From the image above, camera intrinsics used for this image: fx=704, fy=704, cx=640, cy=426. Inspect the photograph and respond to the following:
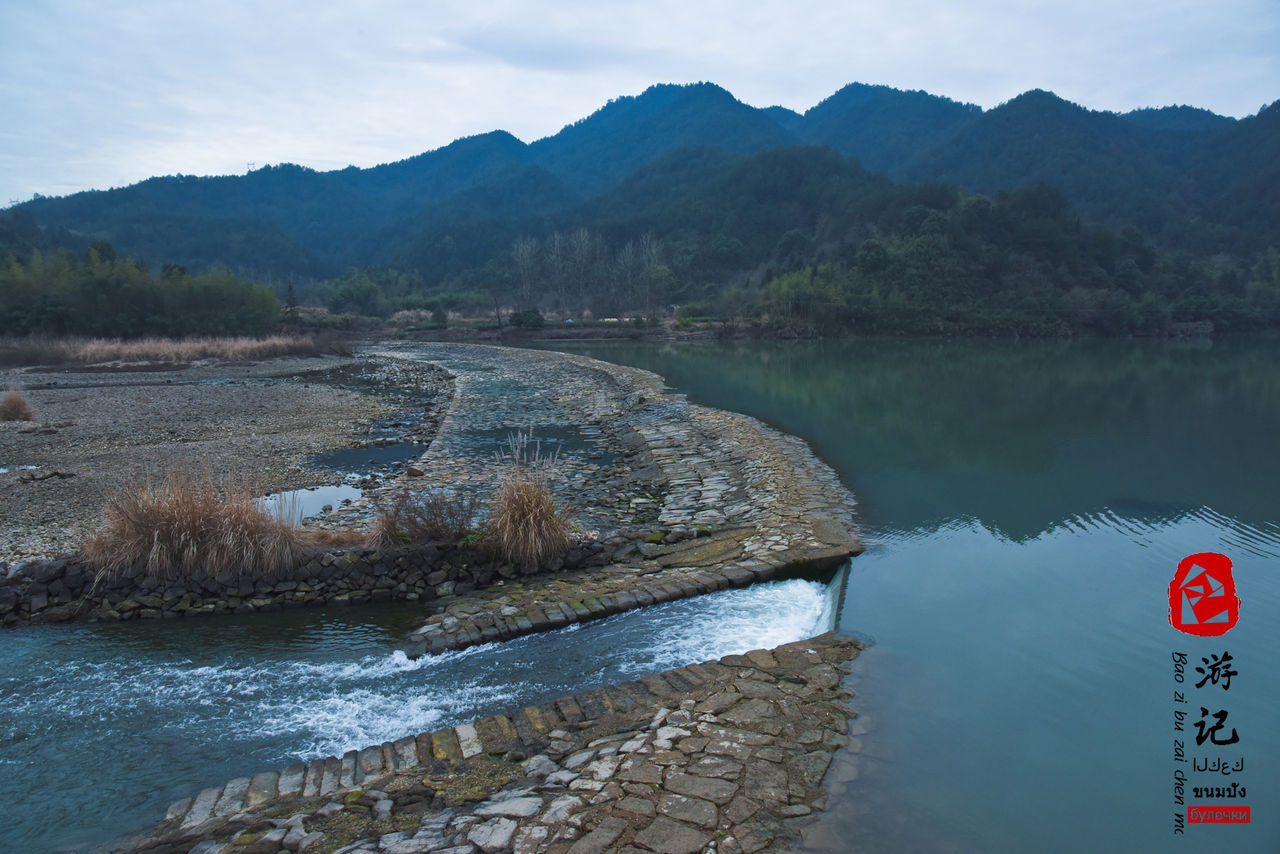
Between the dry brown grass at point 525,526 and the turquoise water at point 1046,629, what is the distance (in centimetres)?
313

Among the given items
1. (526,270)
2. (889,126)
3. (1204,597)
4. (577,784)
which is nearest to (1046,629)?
(1204,597)

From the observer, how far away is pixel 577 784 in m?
3.79

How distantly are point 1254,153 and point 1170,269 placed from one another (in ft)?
159

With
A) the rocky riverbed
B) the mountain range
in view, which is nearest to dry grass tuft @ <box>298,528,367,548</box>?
the rocky riverbed

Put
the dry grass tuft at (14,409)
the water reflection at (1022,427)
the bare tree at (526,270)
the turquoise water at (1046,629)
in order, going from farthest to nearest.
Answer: the bare tree at (526,270) < the dry grass tuft at (14,409) < the water reflection at (1022,427) < the turquoise water at (1046,629)

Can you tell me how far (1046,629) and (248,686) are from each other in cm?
654

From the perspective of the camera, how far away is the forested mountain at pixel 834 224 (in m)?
58.1

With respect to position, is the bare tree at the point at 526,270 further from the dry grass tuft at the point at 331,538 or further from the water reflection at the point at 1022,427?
the dry grass tuft at the point at 331,538

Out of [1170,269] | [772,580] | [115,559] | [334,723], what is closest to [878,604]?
[772,580]

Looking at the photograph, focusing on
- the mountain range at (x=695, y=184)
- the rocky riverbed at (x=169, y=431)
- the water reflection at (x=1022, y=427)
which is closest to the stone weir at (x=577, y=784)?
the rocky riverbed at (x=169, y=431)

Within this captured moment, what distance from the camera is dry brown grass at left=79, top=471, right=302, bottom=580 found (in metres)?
6.87

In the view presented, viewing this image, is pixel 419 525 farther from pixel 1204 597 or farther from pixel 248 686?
pixel 1204 597

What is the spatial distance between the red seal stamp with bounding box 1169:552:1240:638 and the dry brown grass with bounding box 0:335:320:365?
126 feet

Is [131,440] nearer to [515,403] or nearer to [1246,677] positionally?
[515,403]
